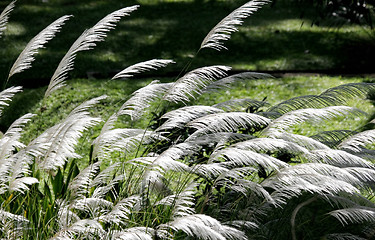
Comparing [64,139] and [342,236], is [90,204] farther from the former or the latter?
[342,236]

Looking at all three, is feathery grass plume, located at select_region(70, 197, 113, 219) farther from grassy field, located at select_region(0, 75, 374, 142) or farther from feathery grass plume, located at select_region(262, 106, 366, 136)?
grassy field, located at select_region(0, 75, 374, 142)

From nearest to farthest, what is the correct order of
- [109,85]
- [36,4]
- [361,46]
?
1. [109,85]
2. [361,46]
3. [36,4]

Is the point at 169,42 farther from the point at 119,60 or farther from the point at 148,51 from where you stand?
the point at 119,60

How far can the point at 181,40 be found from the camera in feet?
24.9

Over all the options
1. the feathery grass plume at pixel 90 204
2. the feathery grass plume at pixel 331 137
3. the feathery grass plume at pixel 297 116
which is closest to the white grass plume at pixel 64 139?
the feathery grass plume at pixel 90 204

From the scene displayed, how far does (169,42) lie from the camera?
7531 millimetres

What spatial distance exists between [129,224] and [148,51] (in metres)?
4.93

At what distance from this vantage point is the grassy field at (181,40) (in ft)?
22.2

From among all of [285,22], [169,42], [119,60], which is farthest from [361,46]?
[119,60]

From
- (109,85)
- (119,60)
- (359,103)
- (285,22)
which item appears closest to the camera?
(359,103)

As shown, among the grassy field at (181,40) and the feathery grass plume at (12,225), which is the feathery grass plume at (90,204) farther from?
the grassy field at (181,40)

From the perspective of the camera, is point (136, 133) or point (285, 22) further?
point (285, 22)

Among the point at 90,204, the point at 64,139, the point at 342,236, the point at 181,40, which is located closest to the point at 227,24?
the point at 64,139

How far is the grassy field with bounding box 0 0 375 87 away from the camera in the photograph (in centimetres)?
677
